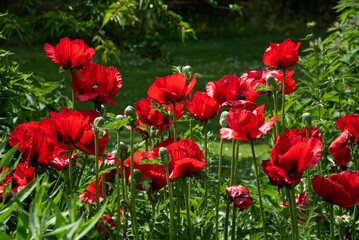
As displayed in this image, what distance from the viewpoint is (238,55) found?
10617 millimetres

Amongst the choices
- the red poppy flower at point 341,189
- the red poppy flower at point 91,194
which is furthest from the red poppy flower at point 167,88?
the red poppy flower at point 341,189

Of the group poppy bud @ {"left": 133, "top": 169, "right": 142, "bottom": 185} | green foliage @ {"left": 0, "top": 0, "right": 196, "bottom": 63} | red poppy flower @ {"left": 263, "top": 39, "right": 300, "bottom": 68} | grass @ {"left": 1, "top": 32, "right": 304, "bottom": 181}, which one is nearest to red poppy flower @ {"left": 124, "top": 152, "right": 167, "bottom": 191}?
poppy bud @ {"left": 133, "top": 169, "right": 142, "bottom": 185}

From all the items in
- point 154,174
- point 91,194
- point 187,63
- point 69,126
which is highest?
point 69,126

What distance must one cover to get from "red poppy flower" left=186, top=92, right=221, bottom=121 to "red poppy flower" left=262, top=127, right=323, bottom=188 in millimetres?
→ 217

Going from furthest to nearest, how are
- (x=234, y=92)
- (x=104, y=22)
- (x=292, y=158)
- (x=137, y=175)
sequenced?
1. (x=104, y=22)
2. (x=234, y=92)
3. (x=137, y=175)
4. (x=292, y=158)

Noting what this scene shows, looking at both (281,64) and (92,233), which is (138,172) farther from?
(281,64)

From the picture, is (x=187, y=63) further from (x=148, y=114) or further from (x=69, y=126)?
(x=69, y=126)

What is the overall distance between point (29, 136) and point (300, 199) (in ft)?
2.30

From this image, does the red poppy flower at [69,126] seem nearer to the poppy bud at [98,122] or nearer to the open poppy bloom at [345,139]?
the poppy bud at [98,122]

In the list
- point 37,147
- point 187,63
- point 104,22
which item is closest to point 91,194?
point 37,147

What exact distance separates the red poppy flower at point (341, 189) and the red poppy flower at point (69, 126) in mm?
508

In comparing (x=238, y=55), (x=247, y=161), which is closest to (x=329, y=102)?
(x=247, y=161)

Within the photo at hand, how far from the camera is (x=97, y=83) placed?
134 centimetres

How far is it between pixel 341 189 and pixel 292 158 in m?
0.14
